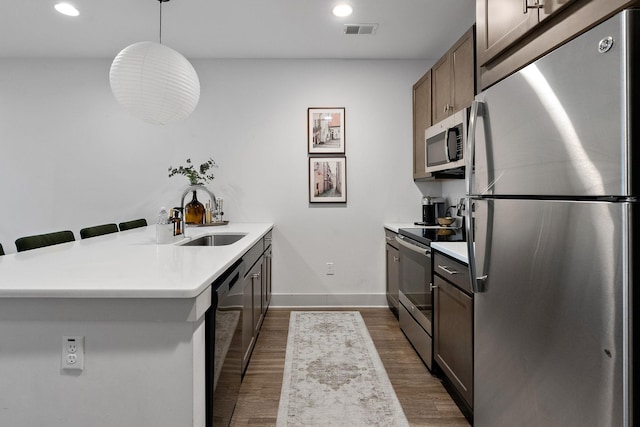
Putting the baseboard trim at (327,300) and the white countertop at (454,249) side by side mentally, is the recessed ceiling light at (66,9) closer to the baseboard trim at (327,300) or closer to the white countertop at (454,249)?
the baseboard trim at (327,300)

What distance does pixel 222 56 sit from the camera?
3730 mm

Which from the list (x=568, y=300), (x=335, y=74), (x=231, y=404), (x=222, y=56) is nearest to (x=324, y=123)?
(x=335, y=74)

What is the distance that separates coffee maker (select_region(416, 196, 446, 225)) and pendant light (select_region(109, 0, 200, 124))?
7.66ft

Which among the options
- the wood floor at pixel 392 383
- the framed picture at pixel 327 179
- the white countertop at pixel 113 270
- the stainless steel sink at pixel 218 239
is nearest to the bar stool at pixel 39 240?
the white countertop at pixel 113 270

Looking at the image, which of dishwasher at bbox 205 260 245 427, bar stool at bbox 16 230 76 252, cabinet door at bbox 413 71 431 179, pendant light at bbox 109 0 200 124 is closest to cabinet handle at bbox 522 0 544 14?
dishwasher at bbox 205 260 245 427

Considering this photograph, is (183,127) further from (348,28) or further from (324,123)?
(348,28)

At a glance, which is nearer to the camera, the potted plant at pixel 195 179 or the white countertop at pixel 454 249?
the white countertop at pixel 454 249

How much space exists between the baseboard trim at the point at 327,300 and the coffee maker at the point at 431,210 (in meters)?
0.95

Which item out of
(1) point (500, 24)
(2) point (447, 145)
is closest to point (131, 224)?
(2) point (447, 145)

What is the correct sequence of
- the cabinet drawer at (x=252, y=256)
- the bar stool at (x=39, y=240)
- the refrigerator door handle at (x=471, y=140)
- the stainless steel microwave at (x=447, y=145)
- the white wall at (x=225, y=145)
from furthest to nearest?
the white wall at (x=225, y=145), the stainless steel microwave at (x=447, y=145), the cabinet drawer at (x=252, y=256), the bar stool at (x=39, y=240), the refrigerator door handle at (x=471, y=140)

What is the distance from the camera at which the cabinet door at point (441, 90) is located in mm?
2754

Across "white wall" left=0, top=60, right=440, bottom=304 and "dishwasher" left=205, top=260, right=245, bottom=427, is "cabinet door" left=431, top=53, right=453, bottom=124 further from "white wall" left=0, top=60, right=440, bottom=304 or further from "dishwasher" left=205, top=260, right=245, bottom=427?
"dishwasher" left=205, top=260, right=245, bottom=427

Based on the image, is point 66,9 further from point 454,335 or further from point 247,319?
point 454,335

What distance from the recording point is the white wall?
12.4 ft
